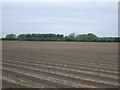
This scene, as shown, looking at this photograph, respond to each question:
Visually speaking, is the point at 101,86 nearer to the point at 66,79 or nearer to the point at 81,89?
the point at 81,89

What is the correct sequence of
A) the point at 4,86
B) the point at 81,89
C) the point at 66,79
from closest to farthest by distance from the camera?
the point at 81,89 < the point at 4,86 < the point at 66,79

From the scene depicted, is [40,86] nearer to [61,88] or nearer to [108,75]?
[61,88]

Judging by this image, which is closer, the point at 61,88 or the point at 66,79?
the point at 61,88

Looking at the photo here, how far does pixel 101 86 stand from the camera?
6.34 metres

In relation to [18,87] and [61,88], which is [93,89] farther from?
[18,87]

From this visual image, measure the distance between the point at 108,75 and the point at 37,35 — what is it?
95.2 metres

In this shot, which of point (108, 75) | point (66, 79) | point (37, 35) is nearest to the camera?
point (66, 79)

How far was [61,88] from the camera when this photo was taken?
19.5 feet

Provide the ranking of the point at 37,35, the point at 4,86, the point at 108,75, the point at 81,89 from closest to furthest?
1. the point at 81,89
2. the point at 4,86
3. the point at 108,75
4. the point at 37,35

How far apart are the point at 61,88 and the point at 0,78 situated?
9.82ft

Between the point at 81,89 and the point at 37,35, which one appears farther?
the point at 37,35

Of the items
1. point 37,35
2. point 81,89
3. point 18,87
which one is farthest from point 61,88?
point 37,35

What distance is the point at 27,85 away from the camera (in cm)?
631

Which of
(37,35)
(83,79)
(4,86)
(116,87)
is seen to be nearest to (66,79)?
(83,79)
